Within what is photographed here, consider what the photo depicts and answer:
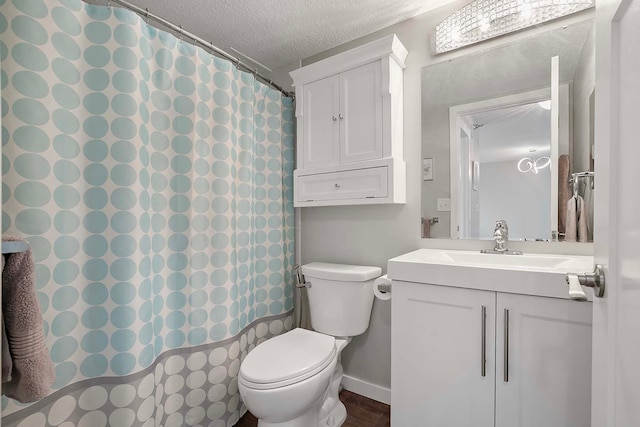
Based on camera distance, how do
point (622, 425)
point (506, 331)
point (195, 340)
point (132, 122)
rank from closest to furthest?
point (622, 425), point (506, 331), point (132, 122), point (195, 340)

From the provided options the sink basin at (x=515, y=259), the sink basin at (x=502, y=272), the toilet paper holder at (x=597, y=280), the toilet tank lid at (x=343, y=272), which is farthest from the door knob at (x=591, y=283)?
the toilet tank lid at (x=343, y=272)

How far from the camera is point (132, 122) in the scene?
1199 millimetres

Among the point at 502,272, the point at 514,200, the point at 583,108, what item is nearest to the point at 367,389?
the point at 502,272

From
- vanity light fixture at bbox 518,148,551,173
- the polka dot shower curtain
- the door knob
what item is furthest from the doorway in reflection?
the polka dot shower curtain

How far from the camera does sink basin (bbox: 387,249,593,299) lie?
3.32 feet

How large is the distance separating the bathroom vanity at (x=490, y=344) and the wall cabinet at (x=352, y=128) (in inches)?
23.1

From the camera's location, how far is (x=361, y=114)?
67.8 inches

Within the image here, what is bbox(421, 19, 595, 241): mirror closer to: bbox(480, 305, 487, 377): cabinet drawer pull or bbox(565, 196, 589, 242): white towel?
bbox(565, 196, 589, 242): white towel

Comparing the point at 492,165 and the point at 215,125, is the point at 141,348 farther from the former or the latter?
the point at 492,165

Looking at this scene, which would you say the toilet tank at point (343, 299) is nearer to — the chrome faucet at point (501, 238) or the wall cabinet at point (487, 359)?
the wall cabinet at point (487, 359)

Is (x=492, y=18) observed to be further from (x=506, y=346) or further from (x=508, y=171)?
(x=506, y=346)

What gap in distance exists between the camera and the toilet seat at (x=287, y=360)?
123 centimetres

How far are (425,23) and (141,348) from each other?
2125 millimetres

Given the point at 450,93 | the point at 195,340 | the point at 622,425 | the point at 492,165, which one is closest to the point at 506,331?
the point at 622,425
